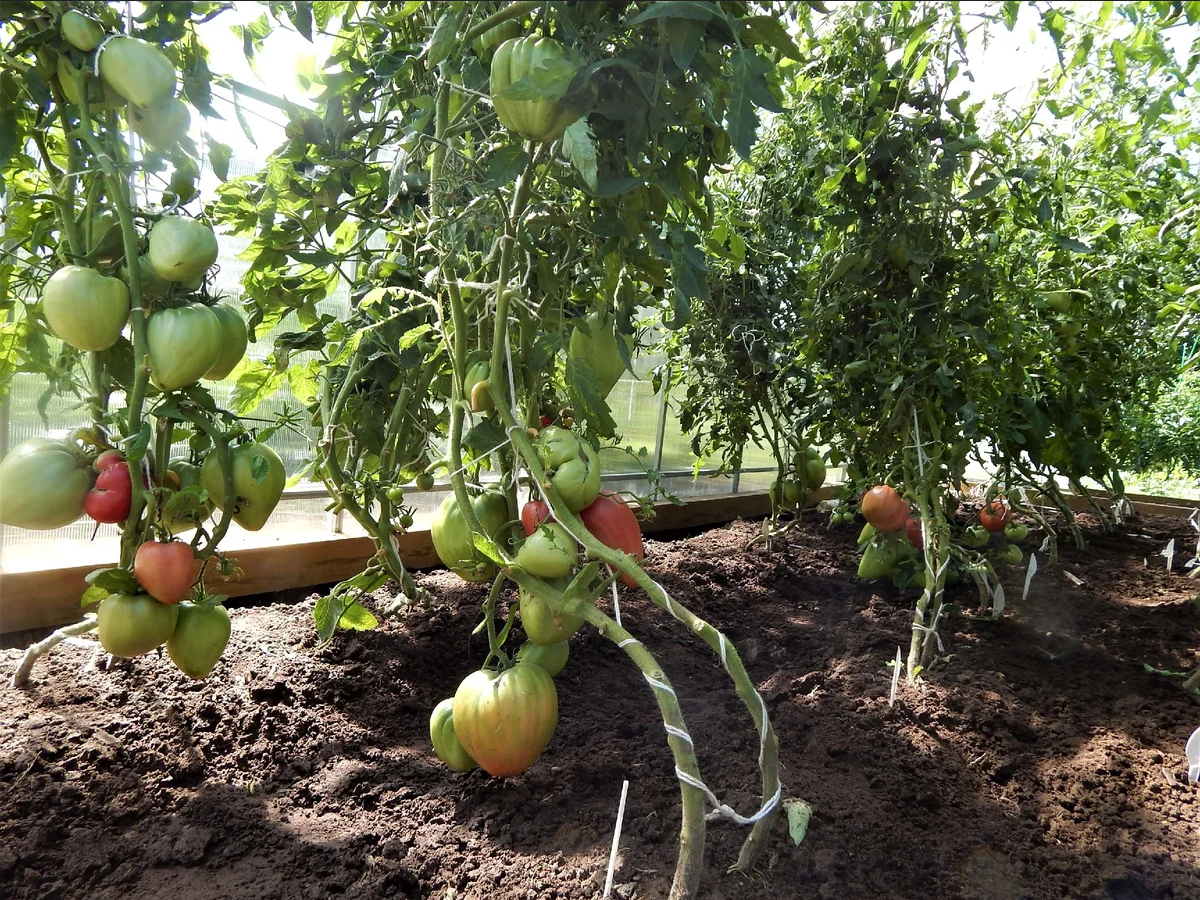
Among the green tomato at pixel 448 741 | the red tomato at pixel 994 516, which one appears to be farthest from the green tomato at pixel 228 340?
the red tomato at pixel 994 516

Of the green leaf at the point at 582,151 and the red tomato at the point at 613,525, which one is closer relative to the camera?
the green leaf at the point at 582,151

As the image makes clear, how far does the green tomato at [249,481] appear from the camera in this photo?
0.94 meters

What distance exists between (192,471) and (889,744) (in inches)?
46.9

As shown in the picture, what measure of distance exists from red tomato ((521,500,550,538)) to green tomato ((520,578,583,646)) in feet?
0.22

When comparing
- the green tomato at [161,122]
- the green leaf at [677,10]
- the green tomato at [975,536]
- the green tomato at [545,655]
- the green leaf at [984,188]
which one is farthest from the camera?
the green tomato at [975,536]

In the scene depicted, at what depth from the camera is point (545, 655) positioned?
1074mm

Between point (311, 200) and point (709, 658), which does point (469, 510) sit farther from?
point (709, 658)

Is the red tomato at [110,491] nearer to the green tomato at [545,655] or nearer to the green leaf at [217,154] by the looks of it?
the green leaf at [217,154]

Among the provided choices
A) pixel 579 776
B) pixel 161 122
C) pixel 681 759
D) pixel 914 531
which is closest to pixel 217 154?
pixel 161 122

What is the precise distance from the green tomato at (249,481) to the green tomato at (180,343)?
127 mm

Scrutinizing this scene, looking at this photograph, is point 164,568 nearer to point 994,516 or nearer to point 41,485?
point 41,485

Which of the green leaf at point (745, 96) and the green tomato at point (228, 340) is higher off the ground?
the green leaf at point (745, 96)

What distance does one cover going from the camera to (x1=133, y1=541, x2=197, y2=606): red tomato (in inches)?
34.6

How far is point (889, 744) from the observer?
4.56 ft
